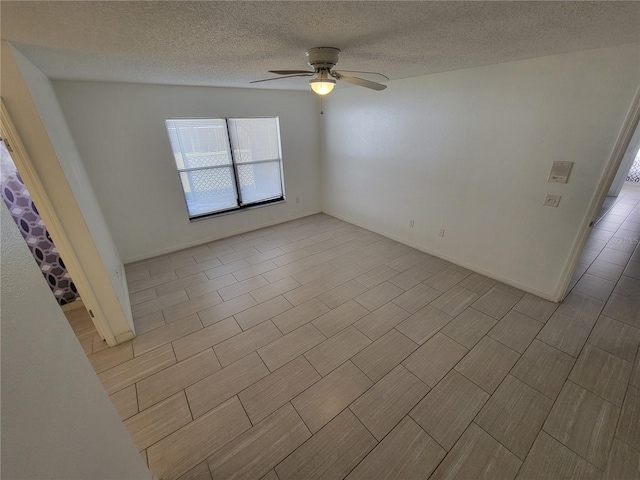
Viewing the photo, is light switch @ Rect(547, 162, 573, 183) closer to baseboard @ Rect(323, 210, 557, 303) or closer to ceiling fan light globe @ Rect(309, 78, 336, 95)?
baseboard @ Rect(323, 210, 557, 303)

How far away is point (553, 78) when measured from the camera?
7.42ft

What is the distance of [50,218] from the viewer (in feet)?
6.10

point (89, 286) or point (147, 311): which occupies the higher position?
point (89, 286)

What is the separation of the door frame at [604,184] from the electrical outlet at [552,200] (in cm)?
23

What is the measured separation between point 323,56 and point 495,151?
2.11 m

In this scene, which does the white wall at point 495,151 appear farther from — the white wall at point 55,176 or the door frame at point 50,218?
the door frame at point 50,218

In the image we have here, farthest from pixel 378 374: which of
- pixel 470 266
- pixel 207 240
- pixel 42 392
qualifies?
pixel 207 240

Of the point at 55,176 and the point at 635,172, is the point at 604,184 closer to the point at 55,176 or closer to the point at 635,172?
the point at 55,176

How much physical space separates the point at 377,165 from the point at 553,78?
7.00 ft

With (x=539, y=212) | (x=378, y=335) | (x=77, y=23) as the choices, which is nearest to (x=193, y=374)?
(x=378, y=335)

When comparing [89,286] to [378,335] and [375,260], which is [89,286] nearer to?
[378,335]

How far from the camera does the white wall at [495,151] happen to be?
7.11ft

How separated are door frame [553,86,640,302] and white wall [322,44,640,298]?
37 millimetres

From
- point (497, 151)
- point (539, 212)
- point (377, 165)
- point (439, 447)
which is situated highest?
point (497, 151)
